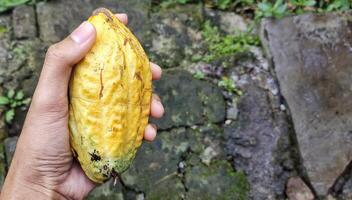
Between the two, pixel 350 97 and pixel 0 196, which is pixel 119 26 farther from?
pixel 350 97

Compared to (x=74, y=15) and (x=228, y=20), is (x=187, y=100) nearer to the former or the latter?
(x=228, y=20)

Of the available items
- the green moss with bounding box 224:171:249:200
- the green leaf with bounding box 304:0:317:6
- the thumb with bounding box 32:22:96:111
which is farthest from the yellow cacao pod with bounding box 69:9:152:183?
the green leaf with bounding box 304:0:317:6

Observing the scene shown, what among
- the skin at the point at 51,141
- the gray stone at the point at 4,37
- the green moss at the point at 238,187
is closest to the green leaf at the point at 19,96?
the gray stone at the point at 4,37

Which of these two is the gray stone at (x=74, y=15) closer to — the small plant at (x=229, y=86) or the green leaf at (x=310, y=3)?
the small plant at (x=229, y=86)

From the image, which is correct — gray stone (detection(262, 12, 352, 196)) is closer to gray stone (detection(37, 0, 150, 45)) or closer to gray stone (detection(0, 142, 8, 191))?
gray stone (detection(37, 0, 150, 45))

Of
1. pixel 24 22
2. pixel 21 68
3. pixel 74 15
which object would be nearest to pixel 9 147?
pixel 21 68

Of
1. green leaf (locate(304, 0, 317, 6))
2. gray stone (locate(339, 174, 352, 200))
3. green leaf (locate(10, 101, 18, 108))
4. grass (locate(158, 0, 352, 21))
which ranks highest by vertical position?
green leaf (locate(304, 0, 317, 6))
